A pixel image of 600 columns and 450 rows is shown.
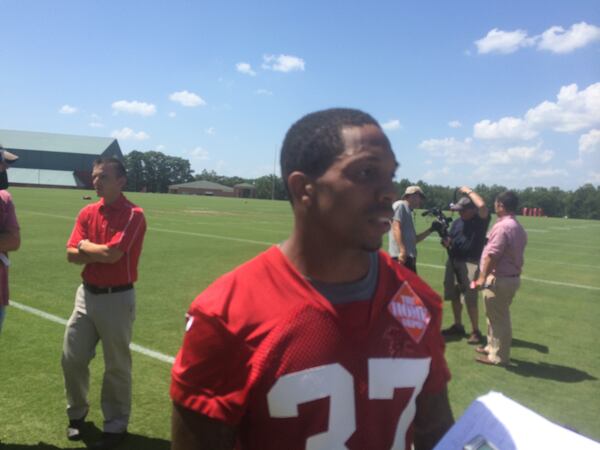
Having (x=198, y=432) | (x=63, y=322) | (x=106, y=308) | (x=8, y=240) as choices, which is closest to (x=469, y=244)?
(x=106, y=308)

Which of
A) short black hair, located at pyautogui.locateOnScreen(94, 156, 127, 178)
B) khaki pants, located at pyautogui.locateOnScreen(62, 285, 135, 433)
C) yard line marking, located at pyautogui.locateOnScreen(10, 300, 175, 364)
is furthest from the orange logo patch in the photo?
yard line marking, located at pyautogui.locateOnScreen(10, 300, 175, 364)

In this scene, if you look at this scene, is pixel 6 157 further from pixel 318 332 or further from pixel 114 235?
pixel 318 332

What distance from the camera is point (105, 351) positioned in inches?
156

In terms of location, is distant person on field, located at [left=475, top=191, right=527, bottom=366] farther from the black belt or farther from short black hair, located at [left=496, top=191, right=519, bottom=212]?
the black belt

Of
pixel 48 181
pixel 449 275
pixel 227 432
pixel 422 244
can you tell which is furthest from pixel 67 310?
pixel 48 181

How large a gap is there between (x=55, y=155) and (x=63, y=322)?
120546 mm

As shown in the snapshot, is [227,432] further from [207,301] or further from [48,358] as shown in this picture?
[48,358]

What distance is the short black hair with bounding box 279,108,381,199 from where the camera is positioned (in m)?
1.49

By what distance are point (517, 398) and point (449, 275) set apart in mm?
2451

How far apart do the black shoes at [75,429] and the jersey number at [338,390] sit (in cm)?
334

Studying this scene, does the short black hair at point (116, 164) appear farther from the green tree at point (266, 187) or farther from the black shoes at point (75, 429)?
the green tree at point (266, 187)

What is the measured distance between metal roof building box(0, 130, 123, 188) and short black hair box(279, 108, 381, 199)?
111705 mm

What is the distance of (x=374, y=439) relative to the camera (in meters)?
1.48

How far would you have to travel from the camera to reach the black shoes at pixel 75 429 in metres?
3.97
